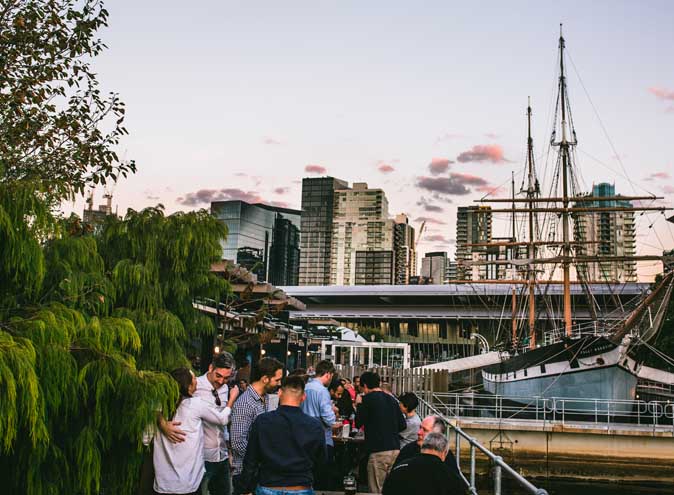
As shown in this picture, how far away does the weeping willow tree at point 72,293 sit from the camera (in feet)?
17.3

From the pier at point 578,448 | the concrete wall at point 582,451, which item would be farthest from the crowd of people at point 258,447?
the concrete wall at point 582,451

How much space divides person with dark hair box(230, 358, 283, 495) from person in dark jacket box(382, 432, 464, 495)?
1923 millimetres

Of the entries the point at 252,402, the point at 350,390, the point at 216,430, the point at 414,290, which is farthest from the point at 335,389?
the point at 414,290

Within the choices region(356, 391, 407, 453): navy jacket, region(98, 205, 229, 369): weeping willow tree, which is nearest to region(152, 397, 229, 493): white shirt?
region(98, 205, 229, 369): weeping willow tree

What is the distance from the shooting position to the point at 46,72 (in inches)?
352

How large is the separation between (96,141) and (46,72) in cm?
106

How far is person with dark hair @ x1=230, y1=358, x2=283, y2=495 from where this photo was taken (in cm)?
657

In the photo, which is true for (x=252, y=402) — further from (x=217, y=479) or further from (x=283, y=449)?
(x=283, y=449)

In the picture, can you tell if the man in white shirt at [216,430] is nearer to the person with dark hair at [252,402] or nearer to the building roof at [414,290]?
the person with dark hair at [252,402]

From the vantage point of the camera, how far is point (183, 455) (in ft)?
19.0

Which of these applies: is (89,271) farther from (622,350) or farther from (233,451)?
(622,350)

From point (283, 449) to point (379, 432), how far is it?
3.47m

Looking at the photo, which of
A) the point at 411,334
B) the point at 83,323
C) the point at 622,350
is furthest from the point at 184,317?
the point at 411,334

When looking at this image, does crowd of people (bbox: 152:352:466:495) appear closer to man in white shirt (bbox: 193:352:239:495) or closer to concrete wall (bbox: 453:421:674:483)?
man in white shirt (bbox: 193:352:239:495)
